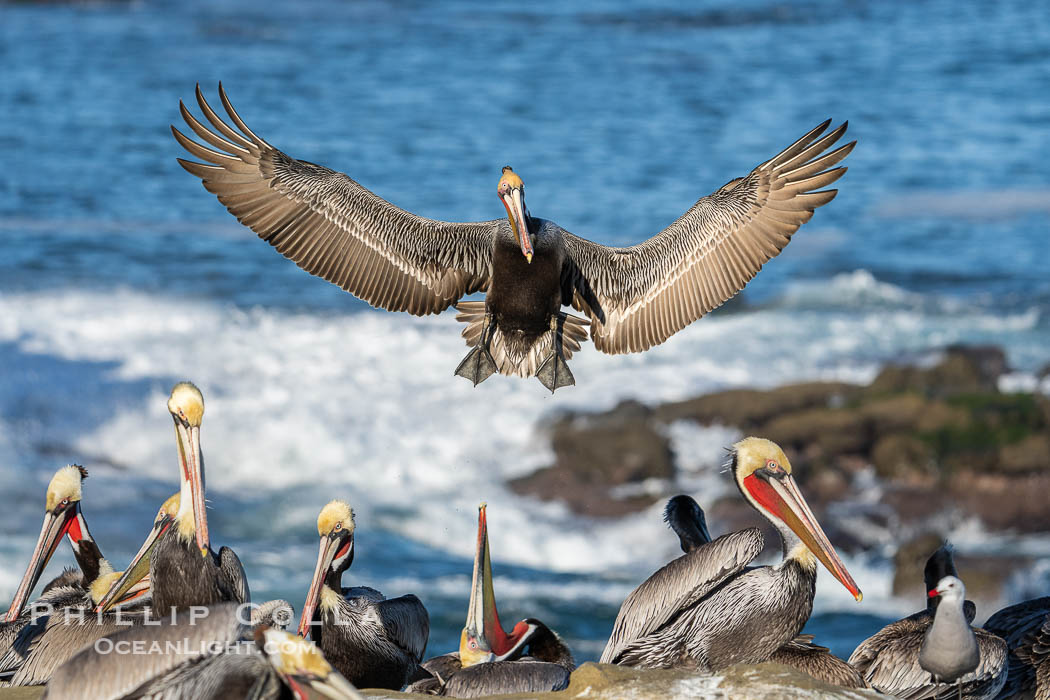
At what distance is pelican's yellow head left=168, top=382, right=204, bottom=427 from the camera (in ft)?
19.0

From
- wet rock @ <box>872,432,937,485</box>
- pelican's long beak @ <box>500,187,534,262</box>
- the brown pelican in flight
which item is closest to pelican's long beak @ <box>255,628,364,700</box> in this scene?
pelican's long beak @ <box>500,187,534,262</box>

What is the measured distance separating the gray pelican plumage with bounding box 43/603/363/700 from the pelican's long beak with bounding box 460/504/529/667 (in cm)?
157

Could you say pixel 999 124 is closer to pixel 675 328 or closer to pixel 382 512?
pixel 382 512

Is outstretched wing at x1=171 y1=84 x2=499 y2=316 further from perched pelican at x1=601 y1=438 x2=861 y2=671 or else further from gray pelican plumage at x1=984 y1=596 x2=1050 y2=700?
gray pelican plumage at x1=984 y1=596 x2=1050 y2=700

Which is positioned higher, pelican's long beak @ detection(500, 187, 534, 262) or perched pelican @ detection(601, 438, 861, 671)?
pelican's long beak @ detection(500, 187, 534, 262)

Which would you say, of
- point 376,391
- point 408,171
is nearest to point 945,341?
point 376,391

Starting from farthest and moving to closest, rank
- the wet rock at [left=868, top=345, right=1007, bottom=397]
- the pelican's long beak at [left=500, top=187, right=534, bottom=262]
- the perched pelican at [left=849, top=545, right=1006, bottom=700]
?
the wet rock at [left=868, top=345, right=1007, bottom=397] < the pelican's long beak at [left=500, top=187, right=534, bottom=262] < the perched pelican at [left=849, top=545, right=1006, bottom=700]

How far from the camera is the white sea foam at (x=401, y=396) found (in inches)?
559

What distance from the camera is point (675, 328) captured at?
789 centimetres

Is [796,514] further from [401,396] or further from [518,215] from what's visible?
[401,396]

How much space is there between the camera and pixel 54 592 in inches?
266

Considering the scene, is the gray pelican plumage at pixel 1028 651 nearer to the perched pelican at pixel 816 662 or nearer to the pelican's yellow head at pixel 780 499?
the perched pelican at pixel 816 662

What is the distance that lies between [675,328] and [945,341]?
1105 centimetres

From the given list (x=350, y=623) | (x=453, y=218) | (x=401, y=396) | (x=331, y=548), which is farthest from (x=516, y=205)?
(x=453, y=218)
